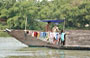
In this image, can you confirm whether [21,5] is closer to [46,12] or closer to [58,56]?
[46,12]

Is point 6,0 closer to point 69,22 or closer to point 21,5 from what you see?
point 21,5

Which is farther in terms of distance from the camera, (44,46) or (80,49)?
(44,46)

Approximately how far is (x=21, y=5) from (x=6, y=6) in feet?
7.60

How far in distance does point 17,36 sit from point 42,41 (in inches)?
56.7

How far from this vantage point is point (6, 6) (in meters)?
54.6

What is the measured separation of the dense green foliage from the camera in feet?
159

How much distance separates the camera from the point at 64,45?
835 inches

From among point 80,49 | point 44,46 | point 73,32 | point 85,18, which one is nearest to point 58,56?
point 80,49

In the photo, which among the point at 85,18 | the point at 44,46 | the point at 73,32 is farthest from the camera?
the point at 85,18

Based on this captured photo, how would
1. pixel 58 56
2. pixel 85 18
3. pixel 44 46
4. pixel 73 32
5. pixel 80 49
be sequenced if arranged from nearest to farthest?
pixel 58 56
pixel 80 49
pixel 44 46
pixel 73 32
pixel 85 18

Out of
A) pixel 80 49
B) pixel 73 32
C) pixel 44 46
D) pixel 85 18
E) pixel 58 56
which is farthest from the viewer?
pixel 85 18

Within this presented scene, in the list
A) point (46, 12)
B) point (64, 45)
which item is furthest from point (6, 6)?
point (64, 45)

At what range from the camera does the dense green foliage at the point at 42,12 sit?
4856 cm

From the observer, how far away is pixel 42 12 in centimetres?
5134
